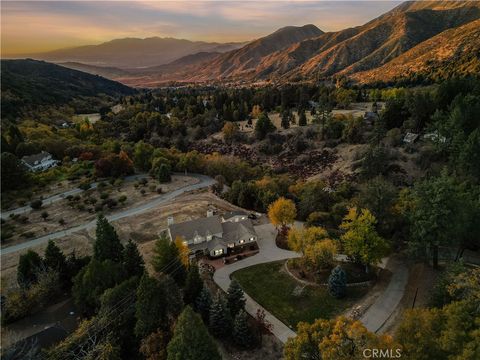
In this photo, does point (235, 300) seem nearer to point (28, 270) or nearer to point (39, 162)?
point (28, 270)

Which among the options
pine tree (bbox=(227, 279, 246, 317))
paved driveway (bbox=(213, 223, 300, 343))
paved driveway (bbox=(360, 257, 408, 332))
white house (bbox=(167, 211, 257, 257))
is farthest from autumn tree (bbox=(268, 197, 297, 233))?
pine tree (bbox=(227, 279, 246, 317))

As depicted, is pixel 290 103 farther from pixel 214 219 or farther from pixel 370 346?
pixel 370 346

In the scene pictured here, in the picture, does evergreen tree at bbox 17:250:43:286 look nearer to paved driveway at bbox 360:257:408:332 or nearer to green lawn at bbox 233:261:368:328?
green lawn at bbox 233:261:368:328

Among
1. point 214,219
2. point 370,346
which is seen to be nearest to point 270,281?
point 214,219

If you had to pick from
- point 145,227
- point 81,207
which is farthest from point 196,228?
point 81,207

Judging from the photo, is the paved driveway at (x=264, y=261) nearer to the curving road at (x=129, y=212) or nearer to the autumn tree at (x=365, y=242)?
the autumn tree at (x=365, y=242)

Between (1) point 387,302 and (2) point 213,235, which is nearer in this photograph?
(1) point 387,302
